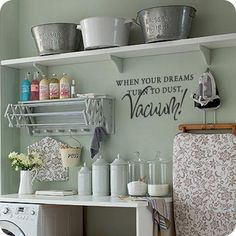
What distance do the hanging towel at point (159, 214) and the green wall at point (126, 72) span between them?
18.2 inches

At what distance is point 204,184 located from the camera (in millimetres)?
3771

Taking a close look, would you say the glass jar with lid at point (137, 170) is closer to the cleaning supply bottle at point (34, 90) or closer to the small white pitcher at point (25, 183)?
the small white pitcher at point (25, 183)

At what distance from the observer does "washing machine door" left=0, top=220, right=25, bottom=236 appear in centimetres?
395

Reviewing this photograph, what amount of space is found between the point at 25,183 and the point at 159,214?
1251 millimetres

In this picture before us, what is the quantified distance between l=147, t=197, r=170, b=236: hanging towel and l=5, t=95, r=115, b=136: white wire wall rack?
81cm

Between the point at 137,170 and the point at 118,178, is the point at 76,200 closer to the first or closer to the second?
the point at 118,178

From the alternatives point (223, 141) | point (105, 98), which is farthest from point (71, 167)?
point (223, 141)

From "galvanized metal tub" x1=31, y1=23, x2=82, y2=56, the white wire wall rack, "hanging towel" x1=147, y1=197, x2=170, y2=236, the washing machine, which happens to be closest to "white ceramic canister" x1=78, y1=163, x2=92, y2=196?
the washing machine

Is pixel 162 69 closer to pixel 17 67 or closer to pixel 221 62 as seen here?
pixel 221 62

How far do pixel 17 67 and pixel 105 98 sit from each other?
984 millimetres

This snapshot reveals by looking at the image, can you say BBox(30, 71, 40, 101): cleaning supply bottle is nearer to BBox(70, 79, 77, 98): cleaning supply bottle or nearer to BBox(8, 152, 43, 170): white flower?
BBox(70, 79, 77, 98): cleaning supply bottle

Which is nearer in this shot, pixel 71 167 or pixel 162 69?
pixel 162 69

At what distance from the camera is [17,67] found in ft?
15.4

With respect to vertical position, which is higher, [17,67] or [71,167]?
[17,67]
